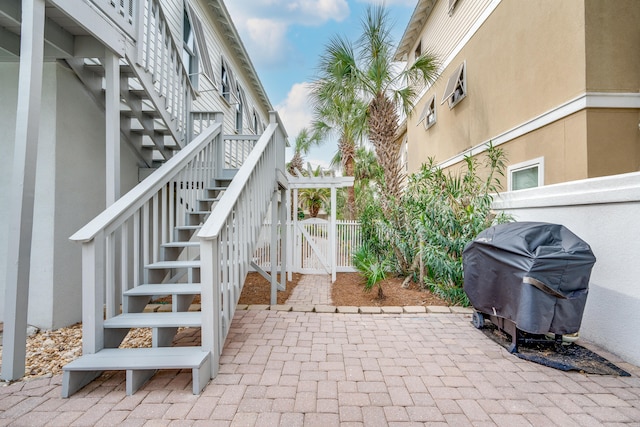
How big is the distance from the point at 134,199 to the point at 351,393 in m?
2.62

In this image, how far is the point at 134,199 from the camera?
2871mm

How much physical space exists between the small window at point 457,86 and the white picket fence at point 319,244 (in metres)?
3.94

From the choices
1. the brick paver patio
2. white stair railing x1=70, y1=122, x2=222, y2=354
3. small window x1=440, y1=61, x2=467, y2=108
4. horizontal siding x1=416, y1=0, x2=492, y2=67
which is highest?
horizontal siding x1=416, y1=0, x2=492, y2=67

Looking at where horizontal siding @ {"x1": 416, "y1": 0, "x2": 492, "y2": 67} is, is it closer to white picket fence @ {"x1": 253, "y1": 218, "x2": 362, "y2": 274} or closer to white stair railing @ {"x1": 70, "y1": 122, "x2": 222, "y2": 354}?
white picket fence @ {"x1": 253, "y1": 218, "x2": 362, "y2": 274}

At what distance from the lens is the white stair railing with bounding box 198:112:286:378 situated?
7.67 feet

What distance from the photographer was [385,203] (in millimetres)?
6172

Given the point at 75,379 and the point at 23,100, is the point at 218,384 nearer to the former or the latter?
the point at 75,379

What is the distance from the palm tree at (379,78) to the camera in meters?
5.86

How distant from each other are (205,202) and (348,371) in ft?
10.3

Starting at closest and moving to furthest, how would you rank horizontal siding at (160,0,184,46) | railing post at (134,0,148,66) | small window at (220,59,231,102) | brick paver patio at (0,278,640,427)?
brick paver patio at (0,278,640,427) → railing post at (134,0,148,66) → horizontal siding at (160,0,184,46) → small window at (220,59,231,102)

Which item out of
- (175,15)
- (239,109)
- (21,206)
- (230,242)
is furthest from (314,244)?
(239,109)

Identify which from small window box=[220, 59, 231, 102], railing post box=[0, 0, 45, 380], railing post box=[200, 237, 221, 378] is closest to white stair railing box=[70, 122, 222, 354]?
railing post box=[0, 0, 45, 380]

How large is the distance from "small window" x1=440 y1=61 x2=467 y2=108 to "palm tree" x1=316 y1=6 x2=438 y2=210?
110 centimetres

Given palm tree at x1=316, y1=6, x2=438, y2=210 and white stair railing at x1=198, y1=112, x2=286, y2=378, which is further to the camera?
palm tree at x1=316, y1=6, x2=438, y2=210
